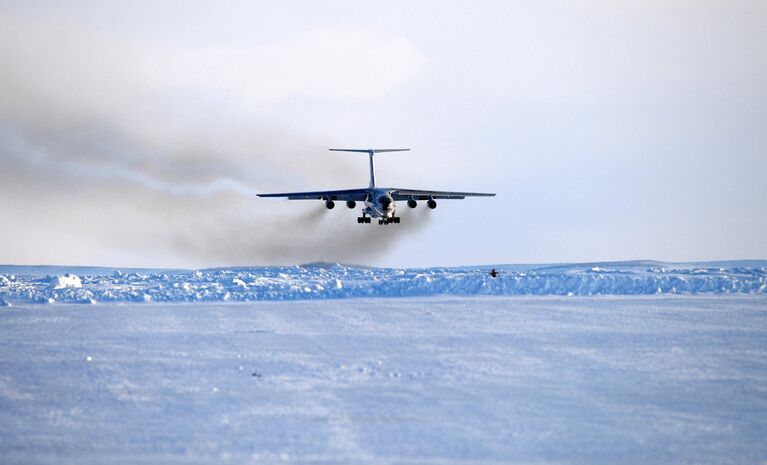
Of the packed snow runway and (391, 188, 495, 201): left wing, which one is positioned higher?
(391, 188, 495, 201): left wing

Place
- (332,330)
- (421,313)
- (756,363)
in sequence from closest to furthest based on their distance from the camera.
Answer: (756,363)
(332,330)
(421,313)

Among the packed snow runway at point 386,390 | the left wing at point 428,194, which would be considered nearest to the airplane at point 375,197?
the left wing at point 428,194

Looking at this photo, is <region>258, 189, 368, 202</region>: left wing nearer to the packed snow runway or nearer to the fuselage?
the fuselage

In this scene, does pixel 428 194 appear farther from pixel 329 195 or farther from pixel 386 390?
pixel 386 390

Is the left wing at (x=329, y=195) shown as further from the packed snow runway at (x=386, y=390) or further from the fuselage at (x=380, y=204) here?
the packed snow runway at (x=386, y=390)

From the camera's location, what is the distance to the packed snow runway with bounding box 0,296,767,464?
1198cm

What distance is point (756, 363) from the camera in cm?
1895

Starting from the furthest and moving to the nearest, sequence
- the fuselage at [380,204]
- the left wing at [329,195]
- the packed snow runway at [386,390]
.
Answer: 1. the left wing at [329,195]
2. the fuselage at [380,204]
3. the packed snow runway at [386,390]

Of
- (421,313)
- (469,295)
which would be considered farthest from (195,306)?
(469,295)

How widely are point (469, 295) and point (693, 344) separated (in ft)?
60.2

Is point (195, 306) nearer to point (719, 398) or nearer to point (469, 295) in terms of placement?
point (469, 295)

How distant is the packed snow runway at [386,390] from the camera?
12.0 metres

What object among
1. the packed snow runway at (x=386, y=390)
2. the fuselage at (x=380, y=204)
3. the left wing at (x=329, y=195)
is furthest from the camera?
the left wing at (x=329, y=195)

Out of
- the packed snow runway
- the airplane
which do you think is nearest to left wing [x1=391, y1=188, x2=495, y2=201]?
the airplane
